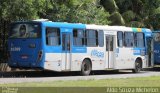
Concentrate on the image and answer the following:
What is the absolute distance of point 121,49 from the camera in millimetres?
30797

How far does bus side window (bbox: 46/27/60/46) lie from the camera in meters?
25.8

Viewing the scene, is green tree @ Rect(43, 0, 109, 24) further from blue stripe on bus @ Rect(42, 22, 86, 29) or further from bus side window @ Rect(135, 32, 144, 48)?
blue stripe on bus @ Rect(42, 22, 86, 29)

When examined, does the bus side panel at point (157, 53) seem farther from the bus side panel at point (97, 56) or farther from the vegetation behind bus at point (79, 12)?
the bus side panel at point (97, 56)

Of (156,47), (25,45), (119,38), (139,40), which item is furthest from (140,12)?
(25,45)

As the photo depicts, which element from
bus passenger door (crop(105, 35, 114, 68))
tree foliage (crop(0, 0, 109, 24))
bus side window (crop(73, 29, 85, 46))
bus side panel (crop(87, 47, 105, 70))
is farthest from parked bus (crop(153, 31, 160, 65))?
bus side window (crop(73, 29, 85, 46))

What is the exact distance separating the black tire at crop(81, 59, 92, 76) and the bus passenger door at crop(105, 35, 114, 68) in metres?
1.79

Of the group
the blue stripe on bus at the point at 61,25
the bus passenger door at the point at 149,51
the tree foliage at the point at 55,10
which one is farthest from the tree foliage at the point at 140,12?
the blue stripe on bus at the point at 61,25

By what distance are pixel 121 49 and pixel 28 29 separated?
→ 7.03 meters

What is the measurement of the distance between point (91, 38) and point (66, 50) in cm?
232

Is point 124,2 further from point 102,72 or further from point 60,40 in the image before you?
point 60,40

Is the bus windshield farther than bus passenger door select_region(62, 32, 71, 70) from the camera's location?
No

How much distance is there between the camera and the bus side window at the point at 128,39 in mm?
31219

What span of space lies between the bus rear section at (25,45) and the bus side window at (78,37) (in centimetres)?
258

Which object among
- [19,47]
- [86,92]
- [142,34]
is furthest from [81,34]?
[86,92]
